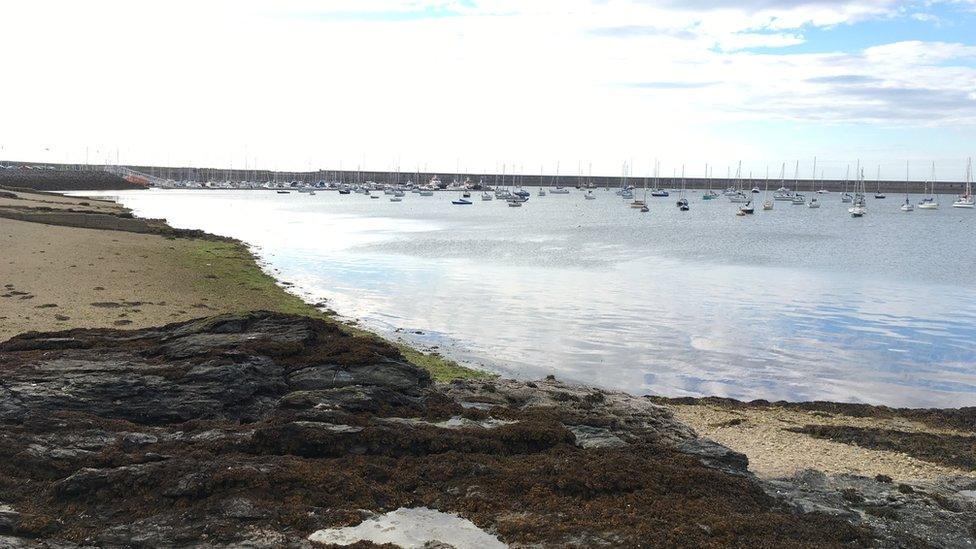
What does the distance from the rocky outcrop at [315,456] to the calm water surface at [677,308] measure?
28.3 ft

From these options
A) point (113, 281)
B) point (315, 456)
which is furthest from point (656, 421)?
point (113, 281)

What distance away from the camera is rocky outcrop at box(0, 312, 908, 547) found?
8289mm

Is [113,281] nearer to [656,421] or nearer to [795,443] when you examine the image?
[656,421]

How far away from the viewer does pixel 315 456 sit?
1005 cm

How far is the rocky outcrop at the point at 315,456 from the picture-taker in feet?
27.2

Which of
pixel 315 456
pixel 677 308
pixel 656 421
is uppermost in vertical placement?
pixel 315 456

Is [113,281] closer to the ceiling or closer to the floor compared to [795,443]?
closer to the ceiling

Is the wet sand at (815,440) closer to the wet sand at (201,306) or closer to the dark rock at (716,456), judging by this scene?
the wet sand at (201,306)

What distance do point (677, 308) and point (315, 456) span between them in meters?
24.5

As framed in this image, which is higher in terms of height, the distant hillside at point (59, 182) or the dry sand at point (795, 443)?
the distant hillside at point (59, 182)

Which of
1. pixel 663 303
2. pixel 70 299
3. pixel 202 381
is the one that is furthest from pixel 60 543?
pixel 663 303

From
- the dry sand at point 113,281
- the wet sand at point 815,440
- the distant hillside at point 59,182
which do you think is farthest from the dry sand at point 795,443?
the distant hillside at point 59,182

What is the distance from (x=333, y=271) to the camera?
42219 mm

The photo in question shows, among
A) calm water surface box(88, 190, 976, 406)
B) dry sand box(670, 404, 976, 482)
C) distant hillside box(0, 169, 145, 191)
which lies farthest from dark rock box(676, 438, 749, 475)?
distant hillside box(0, 169, 145, 191)
